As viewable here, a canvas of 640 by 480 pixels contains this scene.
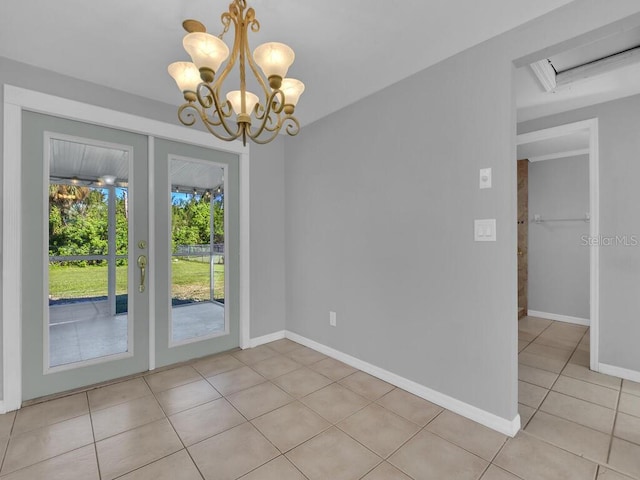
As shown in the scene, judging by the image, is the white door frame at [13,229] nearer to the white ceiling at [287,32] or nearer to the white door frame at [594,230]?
the white ceiling at [287,32]

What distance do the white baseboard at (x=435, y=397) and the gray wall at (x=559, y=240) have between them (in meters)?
3.32

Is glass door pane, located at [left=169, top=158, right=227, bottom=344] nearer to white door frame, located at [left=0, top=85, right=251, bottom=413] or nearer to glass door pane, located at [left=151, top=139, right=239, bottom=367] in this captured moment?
glass door pane, located at [left=151, top=139, right=239, bottom=367]

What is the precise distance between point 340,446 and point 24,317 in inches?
92.3

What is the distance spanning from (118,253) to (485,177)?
2.87 metres

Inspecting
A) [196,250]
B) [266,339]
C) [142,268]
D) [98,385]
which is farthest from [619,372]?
[98,385]

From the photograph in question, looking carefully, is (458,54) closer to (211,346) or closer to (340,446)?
(340,446)

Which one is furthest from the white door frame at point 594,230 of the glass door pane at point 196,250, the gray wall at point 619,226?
the glass door pane at point 196,250

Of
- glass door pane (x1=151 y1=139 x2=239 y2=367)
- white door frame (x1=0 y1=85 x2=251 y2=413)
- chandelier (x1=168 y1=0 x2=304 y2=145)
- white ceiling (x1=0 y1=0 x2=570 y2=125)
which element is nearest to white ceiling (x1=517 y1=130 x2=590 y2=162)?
white ceiling (x1=0 y1=0 x2=570 y2=125)

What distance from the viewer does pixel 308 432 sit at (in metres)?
1.90

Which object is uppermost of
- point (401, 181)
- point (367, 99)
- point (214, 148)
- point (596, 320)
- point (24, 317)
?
point (367, 99)

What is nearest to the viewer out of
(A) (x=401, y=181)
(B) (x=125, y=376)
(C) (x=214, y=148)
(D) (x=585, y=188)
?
(A) (x=401, y=181)

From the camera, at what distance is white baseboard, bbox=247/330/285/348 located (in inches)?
131

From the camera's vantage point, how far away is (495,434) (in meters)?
1.85

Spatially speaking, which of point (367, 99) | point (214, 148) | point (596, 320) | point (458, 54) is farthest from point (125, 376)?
point (596, 320)
